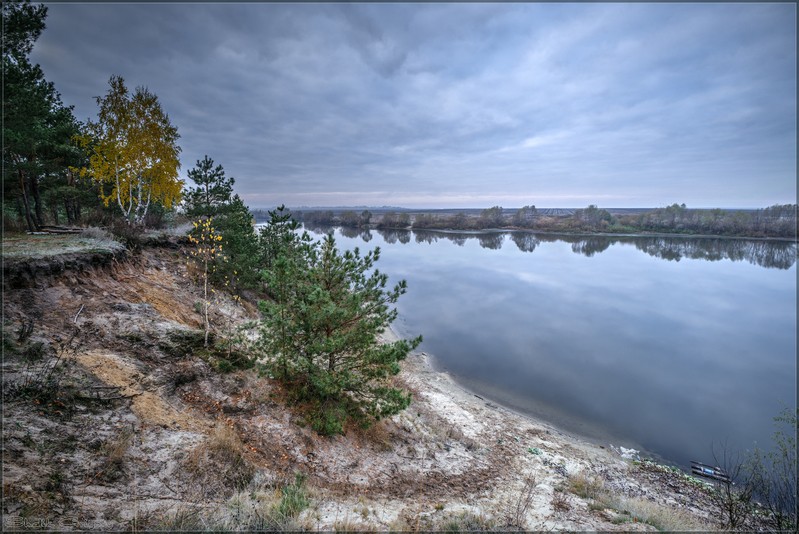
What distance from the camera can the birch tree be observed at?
17.6 m

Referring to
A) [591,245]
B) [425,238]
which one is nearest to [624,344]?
[591,245]

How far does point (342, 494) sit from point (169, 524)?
333 cm

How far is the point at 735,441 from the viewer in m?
14.4

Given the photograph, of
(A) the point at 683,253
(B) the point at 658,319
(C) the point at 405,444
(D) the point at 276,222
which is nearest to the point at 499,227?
(A) the point at 683,253

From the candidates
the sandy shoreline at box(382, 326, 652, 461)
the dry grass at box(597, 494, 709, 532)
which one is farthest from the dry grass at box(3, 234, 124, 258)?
the dry grass at box(597, 494, 709, 532)

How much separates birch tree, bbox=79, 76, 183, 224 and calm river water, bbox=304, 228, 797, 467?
19.7m

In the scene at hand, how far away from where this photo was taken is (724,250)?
8138 cm

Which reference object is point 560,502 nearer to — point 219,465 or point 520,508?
point 520,508

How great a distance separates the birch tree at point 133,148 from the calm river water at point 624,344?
1971 centimetres

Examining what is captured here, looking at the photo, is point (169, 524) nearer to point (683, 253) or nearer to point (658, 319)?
point (658, 319)

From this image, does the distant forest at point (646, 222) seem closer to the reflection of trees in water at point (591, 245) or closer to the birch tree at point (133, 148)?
the reflection of trees in water at point (591, 245)

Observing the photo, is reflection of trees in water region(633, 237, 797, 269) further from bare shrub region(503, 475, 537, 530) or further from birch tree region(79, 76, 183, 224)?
birch tree region(79, 76, 183, 224)

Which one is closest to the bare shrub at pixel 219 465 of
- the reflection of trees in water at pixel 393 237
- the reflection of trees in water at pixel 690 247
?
the reflection of trees in water at pixel 690 247

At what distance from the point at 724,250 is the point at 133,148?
117445 mm
